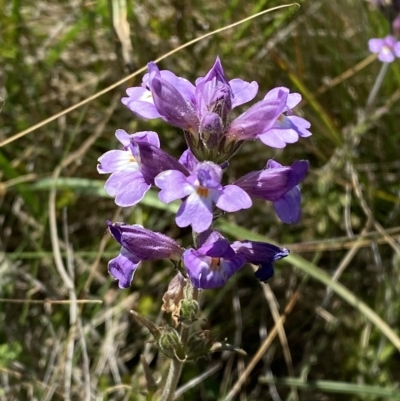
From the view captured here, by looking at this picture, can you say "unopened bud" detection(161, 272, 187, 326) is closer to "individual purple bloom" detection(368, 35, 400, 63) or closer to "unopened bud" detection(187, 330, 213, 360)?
"unopened bud" detection(187, 330, 213, 360)

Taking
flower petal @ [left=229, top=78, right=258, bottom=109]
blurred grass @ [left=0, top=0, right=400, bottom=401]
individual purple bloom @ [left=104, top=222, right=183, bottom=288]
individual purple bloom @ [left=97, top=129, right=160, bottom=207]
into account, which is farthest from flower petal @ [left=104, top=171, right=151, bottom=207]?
blurred grass @ [left=0, top=0, right=400, bottom=401]

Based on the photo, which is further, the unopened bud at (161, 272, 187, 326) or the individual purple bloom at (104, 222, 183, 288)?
the unopened bud at (161, 272, 187, 326)

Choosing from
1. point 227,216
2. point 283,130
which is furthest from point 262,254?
point 227,216

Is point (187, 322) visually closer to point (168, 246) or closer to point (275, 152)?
point (168, 246)

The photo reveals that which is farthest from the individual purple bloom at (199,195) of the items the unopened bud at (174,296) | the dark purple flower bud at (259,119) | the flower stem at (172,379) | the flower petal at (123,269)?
the flower stem at (172,379)

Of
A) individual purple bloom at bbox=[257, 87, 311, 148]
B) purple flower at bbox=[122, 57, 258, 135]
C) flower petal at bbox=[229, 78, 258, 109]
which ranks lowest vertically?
individual purple bloom at bbox=[257, 87, 311, 148]

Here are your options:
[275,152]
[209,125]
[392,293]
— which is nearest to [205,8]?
[275,152]

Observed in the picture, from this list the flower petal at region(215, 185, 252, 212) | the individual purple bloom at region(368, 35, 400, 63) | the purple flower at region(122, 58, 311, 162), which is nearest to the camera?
the flower petal at region(215, 185, 252, 212)

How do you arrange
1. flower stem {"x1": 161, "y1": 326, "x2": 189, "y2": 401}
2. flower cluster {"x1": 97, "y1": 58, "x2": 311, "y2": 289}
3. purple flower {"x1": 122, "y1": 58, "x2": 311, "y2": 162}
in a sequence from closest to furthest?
flower cluster {"x1": 97, "y1": 58, "x2": 311, "y2": 289} < purple flower {"x1": 122, "y1": 58, "x2": 311, "y2": 162} < flower stem {"x1": 161, "y1": 326, "x2": 189, "y2": 401}
